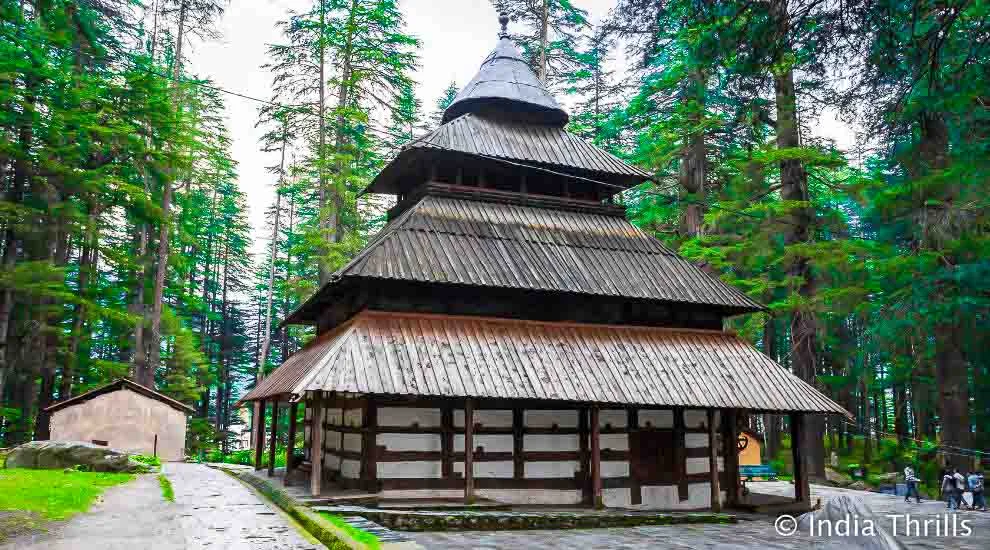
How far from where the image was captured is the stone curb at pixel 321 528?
26.3ft

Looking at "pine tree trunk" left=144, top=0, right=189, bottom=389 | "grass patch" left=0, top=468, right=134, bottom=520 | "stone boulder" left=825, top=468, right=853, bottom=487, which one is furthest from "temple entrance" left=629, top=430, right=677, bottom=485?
"pine tree trunk" left=144, top=0, right=189, bottom=389

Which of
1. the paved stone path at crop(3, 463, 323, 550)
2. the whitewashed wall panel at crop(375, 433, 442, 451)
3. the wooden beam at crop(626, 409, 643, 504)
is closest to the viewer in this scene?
the paved stone path at crop(3, 463, 323, 550)

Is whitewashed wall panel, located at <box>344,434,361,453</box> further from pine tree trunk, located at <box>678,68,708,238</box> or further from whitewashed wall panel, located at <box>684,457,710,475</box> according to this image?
pine tree trunk, located at <box>678,68,708,238</box>

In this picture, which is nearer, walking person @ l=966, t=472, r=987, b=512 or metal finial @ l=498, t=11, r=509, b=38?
walking person @ l=966, t=472, r=987, b=512

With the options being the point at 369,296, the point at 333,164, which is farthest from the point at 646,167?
the point at 369,296

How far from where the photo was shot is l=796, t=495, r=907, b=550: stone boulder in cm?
920

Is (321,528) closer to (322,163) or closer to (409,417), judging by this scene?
(409,417)

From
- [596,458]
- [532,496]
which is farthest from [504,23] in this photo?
[532,496]

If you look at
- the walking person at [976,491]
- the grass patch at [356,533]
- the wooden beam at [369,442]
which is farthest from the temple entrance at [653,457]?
the walking person at [976,491]

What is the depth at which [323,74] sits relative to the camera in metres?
34.2

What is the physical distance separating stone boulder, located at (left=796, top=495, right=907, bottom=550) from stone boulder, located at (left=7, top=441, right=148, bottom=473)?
58.9ft

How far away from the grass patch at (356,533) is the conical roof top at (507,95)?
13499 millimetres

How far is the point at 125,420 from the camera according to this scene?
2866cm

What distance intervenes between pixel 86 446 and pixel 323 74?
835 inches
